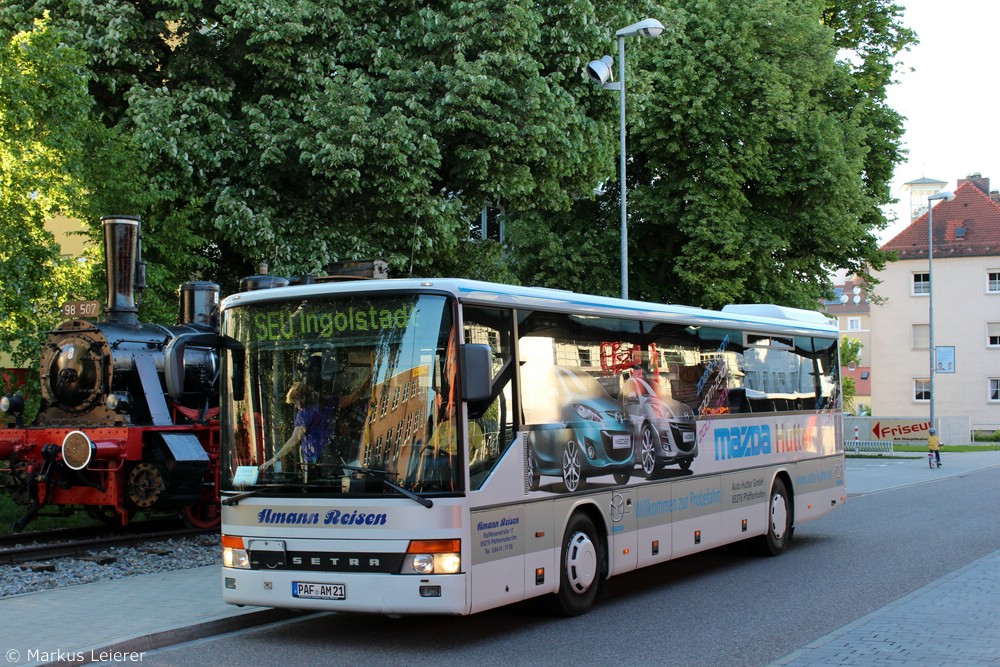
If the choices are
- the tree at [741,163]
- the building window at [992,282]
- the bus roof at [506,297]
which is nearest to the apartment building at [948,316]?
the building window at [992,282]

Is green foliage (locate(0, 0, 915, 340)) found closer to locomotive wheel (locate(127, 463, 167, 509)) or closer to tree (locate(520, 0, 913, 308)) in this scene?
locomotive wheel (locate(127, 463, 167, 509))

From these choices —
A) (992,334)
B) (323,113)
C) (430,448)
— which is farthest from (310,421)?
(992,334)

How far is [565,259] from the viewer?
31.9 metres

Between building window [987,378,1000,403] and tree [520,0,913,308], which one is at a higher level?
tree [520,0,913,308]

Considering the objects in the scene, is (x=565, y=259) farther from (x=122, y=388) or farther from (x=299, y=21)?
(x=122, y=388)

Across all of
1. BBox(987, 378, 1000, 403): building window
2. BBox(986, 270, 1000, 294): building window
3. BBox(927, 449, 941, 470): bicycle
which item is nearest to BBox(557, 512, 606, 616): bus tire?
BBox(927, 449, 941, 470): bicycle

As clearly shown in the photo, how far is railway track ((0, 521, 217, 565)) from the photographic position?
12.5 meters

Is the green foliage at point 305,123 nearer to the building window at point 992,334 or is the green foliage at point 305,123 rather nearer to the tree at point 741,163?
the tree at point 741,163

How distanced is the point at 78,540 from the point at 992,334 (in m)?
58.8

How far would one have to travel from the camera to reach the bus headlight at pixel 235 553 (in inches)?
352

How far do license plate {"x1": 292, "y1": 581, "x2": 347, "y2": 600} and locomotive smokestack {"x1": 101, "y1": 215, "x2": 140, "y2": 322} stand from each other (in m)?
8.23

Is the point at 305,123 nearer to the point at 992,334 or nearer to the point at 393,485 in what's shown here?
the point at 393,485

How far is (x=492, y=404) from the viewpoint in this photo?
881 cm

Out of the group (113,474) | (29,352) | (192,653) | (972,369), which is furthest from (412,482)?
(972,369)
